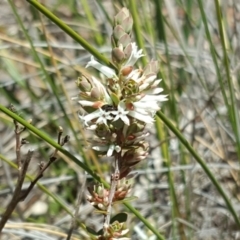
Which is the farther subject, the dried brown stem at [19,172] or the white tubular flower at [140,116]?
the dried brown stem at [19,172]

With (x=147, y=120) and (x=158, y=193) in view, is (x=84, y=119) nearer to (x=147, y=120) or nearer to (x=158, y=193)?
(x=147, y=120)

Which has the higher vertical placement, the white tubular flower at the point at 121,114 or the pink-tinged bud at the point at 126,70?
the pink-tinged bud at the point at 126,70

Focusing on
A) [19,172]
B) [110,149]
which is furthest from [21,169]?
[110,149]

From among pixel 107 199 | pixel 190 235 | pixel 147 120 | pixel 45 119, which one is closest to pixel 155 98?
pixel 147 120

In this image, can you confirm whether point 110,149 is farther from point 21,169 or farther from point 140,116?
point 21,169

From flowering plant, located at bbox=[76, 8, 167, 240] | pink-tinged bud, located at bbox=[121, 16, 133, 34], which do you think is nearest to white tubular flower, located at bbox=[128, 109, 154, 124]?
flowering plant, located at bbox=[76, 8, 167, 240]

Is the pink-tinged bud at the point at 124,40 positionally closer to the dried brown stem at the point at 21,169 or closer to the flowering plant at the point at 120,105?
the flowering plant at the point at 120,105

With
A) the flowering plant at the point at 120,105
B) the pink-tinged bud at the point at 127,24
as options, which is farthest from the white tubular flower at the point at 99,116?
the pink-tinged bud at the point at 127,24

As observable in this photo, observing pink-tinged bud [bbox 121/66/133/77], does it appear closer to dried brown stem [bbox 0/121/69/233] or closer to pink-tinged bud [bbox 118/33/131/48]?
pink-tinged bud [bbox 118/33/131/48]
